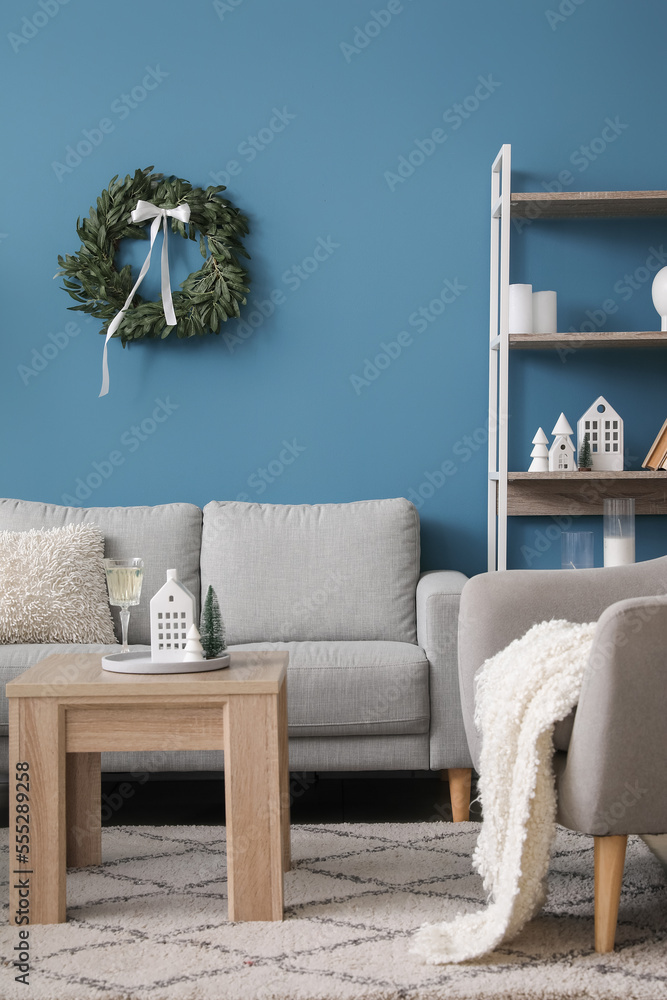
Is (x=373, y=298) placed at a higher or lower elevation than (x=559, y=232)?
lower

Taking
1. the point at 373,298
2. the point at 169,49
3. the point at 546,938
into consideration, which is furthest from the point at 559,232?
the point at 546,938

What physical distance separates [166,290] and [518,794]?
6.78ft

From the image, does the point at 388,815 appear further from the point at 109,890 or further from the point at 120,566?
the point at 120,566

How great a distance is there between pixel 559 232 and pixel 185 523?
1562 millimetres

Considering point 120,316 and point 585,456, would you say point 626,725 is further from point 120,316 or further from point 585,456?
point 120,316

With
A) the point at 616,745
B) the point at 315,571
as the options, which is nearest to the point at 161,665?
the point at 616,745

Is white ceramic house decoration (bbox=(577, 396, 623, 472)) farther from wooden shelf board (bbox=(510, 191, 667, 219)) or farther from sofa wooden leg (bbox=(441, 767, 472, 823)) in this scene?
sofa wooden leg (bbox=(441, 767, 472, 823))

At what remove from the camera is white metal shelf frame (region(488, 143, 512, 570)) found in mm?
2818

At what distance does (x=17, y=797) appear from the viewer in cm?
164

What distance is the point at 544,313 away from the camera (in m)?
2.91

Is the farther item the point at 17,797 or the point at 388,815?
the point at 388,815

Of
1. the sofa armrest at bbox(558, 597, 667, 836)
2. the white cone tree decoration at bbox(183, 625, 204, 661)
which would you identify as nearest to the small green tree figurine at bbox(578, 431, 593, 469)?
the sofa armrest at bbox(558, 597, 667, 836)

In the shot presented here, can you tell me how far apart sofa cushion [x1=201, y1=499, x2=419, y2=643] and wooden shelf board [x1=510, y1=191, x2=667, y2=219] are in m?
1.03

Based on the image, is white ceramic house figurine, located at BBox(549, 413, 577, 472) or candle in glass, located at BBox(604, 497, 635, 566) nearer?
candle in glass, located at BBox(604, 497, 635, 566)
